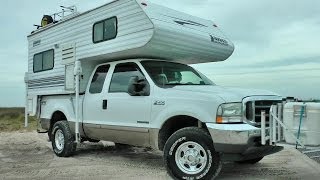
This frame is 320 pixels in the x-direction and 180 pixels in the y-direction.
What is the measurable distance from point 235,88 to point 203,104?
36.8 inches

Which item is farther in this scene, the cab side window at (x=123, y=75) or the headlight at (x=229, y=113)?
the cab side window at (x=123, y=75)

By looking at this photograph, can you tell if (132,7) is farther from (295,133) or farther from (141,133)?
(295,133)

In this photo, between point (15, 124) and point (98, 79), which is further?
point (15, 124)

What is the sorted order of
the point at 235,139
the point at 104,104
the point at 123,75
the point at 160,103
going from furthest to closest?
the point at 104,104 → the point at 123,75 → the point at 160,103 → the point at 235,139

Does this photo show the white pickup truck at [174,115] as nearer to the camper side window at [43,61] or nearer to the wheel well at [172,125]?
the wheel well at [172,125]

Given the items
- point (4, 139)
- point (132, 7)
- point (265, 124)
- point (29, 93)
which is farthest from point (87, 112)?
point (4, 139)

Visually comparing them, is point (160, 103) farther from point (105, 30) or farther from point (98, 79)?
point (105, 30)

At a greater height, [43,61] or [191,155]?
[43,61]

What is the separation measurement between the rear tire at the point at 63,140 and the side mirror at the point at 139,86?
2623mm

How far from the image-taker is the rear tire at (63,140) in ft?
31.9

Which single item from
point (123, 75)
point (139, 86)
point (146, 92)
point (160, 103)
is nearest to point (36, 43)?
point (123, 75)

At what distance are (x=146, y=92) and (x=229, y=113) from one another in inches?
67.0

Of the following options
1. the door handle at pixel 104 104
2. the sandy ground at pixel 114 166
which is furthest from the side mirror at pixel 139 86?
the sandy ground at pixel 114 166

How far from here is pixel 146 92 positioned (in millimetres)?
7699
